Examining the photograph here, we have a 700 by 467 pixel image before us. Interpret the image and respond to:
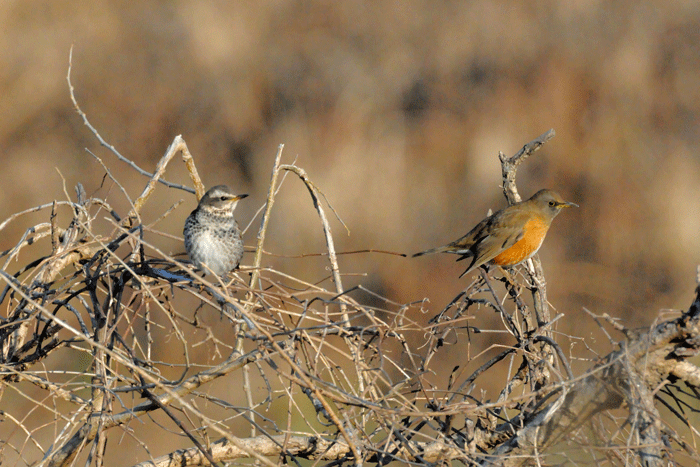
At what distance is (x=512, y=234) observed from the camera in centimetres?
465

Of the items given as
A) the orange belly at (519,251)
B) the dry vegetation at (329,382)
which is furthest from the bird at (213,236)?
the orange belly at (519,251)

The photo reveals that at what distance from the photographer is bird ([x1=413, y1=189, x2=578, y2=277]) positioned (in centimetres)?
458

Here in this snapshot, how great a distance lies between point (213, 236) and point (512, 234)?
207 cm

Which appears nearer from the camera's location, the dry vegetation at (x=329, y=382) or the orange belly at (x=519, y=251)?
the dry vegetation at (x=329, y=382)

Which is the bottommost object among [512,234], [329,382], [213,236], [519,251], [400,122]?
[329,382]

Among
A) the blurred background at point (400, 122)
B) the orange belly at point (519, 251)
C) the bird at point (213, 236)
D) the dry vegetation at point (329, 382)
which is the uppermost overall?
the blurred background at point (400, 122)

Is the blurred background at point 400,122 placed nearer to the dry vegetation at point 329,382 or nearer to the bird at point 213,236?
the bird at point 213,236

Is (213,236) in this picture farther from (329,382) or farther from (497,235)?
(497,235)

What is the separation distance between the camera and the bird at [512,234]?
4.58 meters

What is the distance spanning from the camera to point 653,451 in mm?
1833

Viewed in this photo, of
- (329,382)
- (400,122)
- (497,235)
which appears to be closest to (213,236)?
(329,382)

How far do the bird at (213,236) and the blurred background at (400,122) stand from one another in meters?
3.42

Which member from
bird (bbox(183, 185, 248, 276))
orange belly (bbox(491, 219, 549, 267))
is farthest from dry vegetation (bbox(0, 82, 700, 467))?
orange belly (bbox(491, 219, 549, 267))

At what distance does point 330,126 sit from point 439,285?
97.4 inches
